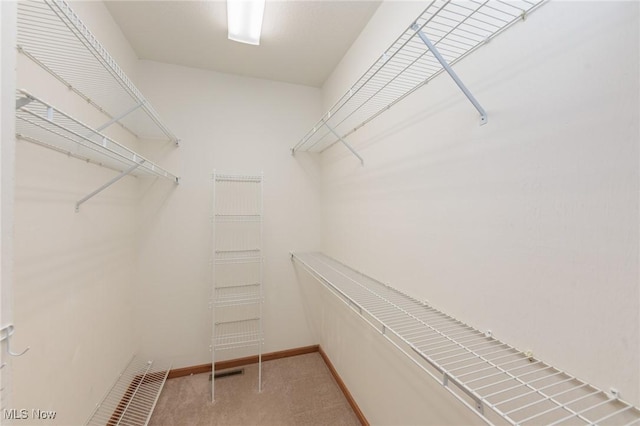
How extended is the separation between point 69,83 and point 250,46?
3.83ft

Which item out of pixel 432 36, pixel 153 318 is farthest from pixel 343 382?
pixel 432 36

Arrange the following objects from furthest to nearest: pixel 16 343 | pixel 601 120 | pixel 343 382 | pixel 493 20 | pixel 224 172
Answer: pixel 224 172, pixel 343 382, pixel 16 343, pixel 493 20, pixel 601 120

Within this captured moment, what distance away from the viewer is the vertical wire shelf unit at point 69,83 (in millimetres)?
731

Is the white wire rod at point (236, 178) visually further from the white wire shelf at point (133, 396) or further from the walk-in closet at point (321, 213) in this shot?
the white wire shelf at point (133, 396)

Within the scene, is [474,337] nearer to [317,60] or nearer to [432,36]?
[432,36]

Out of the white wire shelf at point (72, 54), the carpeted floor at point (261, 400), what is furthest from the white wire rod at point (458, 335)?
the white wire shelf at point (72, 54)

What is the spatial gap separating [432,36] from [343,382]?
2.30 meters

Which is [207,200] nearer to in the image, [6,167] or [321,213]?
[321,213]

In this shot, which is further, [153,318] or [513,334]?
[153,318]

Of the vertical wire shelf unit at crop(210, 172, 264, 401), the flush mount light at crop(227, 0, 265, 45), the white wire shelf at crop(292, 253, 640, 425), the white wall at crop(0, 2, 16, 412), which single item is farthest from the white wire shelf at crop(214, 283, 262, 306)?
the flush mount light at crop(227, 0, 265, 45)

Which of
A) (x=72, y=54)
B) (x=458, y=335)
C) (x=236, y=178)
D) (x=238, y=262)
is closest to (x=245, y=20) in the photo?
(x=72, y=54)

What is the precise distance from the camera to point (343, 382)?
192 centimetres

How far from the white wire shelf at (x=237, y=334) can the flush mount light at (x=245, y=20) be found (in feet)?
7.58

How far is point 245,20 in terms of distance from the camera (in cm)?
154
